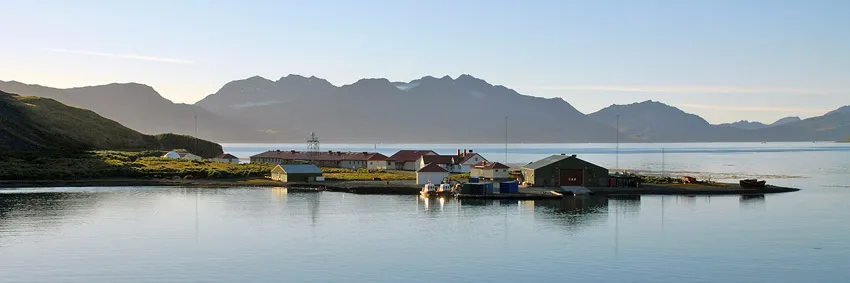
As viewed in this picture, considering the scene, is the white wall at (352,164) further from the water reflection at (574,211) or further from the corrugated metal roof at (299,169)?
the water reflection at (574,211)

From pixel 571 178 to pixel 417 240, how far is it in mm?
39040

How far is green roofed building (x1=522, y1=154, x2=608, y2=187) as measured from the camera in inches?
3351

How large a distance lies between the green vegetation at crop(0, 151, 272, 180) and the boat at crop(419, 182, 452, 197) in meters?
31.9

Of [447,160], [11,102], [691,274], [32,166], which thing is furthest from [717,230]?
[11,102]

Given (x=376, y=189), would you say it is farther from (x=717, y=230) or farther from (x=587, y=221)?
(x=717, y=230)

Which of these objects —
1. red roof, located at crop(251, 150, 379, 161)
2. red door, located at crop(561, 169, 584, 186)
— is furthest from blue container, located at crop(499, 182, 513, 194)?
red roof, located at crop(251, 150, 379, 161)

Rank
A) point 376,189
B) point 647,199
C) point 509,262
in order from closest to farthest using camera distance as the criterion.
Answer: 1. point 509,262
2. point 647,199
3. point 376,189

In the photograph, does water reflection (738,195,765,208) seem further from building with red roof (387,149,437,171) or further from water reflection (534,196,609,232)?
building with red roof (387,149,437,171)

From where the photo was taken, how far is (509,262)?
138 feet

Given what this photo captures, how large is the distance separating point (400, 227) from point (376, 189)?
3005cm

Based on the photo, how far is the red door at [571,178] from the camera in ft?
279

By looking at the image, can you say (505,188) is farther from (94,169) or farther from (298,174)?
(94,169)

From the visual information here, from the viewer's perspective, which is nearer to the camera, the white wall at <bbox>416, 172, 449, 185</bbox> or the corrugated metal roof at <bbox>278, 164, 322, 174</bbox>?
the white wall at <bbox>416, 172, 449, 185</bbox>

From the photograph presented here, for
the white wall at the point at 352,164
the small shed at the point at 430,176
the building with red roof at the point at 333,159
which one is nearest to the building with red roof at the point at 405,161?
the building with red roof at the point at 333,159
